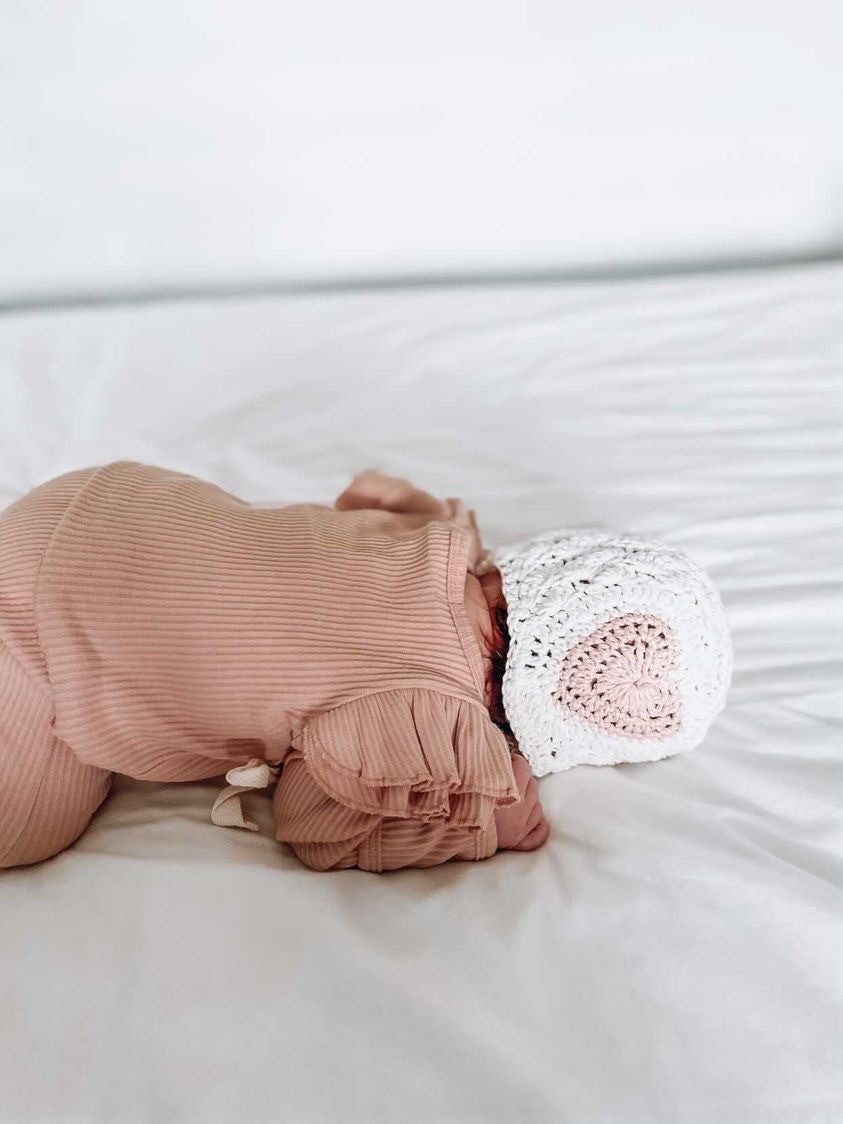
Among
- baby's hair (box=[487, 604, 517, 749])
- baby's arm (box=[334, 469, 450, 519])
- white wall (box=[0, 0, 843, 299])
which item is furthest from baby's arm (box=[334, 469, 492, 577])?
white wall (box=[0, 0, 843, 299])

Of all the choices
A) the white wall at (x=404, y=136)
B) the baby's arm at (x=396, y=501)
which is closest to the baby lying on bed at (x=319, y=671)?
the baby's arm at (x=396, y=501)

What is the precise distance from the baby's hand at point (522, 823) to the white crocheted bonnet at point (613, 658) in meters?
0.04

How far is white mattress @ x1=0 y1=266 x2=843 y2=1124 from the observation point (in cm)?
63

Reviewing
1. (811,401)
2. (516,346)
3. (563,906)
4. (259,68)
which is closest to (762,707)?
(563,906)

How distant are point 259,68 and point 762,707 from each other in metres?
1.04

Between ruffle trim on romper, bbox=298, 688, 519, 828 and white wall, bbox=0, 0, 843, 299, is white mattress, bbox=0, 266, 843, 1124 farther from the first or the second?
white wall, bbox=0, 0, 843, 299

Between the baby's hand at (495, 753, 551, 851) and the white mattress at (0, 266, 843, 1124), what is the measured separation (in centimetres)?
2

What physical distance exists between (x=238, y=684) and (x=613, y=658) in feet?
1.10

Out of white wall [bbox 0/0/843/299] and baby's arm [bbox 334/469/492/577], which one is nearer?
baby's arm [bbox 334/469/492/577]

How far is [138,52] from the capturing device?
1.18 m

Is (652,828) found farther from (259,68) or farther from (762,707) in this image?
(259,68)

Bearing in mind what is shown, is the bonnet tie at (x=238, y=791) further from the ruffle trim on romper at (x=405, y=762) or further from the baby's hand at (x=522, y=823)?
the baby's hand at (x=522, y=823)

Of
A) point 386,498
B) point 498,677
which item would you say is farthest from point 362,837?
point 386,498

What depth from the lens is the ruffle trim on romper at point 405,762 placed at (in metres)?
0.75
